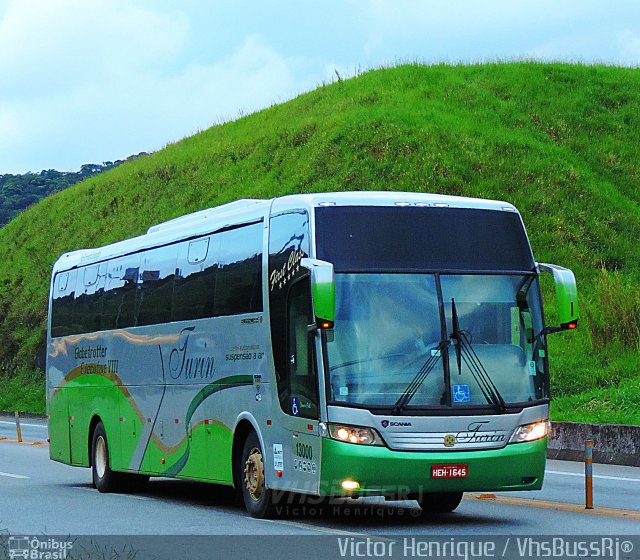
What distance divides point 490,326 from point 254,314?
2.74 metres

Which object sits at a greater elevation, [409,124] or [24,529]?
[409,124]

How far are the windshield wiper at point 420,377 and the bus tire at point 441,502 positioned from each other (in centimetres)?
223

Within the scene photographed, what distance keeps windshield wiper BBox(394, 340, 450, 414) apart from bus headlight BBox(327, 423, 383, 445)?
303mm

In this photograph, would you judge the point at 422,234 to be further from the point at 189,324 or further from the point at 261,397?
the point at 189,324

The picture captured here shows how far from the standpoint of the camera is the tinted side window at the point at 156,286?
1762 centimetres

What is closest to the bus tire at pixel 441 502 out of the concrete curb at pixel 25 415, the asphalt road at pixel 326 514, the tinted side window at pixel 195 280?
the asphalt road at pixel 326 514

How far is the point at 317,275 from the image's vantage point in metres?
12.4

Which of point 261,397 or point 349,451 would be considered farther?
point 261,397

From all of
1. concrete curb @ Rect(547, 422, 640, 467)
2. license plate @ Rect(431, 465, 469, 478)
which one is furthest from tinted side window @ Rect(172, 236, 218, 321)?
concrete curb @ Rect(547, 422, 640, 467)

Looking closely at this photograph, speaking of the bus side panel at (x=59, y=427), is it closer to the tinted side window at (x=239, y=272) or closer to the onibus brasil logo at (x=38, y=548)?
the tinted side window at (x=239, y=272)

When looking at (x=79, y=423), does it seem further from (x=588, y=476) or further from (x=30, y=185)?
(x=30, y=185)

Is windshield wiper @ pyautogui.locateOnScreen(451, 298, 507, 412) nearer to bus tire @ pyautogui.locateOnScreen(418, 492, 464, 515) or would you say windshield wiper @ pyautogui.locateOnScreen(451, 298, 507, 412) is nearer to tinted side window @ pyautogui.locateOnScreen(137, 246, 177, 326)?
bus tire @ pyautogui.locateOnScreen(418, 492, 464, 515)

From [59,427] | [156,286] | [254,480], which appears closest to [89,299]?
[59,427]

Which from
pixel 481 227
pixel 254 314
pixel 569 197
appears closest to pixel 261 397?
pixel 254 314
